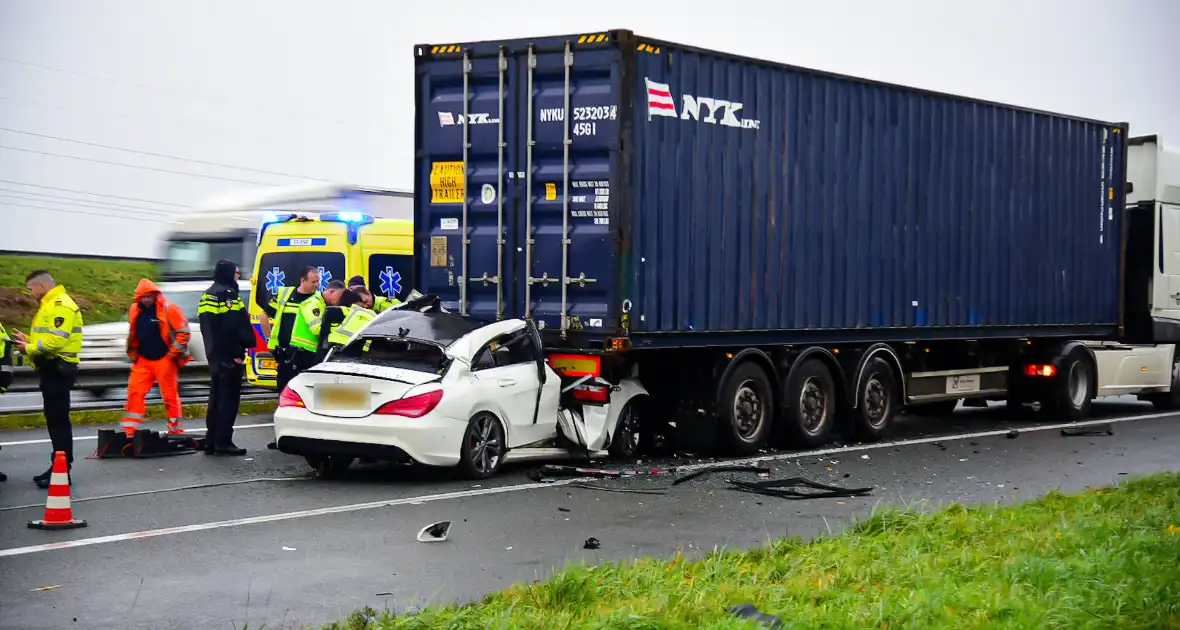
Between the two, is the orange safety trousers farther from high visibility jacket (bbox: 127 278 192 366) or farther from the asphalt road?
the asphalt road

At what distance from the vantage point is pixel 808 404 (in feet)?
49.9

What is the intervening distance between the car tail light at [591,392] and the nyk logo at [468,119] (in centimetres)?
265

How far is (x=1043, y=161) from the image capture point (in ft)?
61.8

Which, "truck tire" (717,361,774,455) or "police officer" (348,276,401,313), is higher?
"police officer" (348,276,401,313)

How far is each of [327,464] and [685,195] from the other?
408 centimetres

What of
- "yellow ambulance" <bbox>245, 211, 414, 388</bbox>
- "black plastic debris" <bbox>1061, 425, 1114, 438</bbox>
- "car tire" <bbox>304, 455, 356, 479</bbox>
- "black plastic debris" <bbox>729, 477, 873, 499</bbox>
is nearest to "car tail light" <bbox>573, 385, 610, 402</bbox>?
"black plastic debris" <bbox>729, 477, 873, 499</bbox>

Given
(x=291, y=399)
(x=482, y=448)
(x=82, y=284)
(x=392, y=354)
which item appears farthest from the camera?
(x=82, y=284)

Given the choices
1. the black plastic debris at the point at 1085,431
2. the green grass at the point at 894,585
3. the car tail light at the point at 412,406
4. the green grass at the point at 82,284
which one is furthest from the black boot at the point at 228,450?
the green grass at the point at 82,284

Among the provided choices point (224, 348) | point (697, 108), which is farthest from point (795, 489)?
point (224, 348)

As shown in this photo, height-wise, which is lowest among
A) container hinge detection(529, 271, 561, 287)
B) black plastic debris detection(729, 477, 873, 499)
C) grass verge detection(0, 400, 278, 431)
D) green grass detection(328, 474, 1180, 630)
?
black plastic debris detection(729, 477, 873, 499)

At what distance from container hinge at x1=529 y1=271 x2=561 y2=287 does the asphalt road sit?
1888 millimetres

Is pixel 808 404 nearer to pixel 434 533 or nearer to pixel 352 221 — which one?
pixel 352 221

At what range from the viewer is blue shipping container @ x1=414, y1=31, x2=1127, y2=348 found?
13.1 m

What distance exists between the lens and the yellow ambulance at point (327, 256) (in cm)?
1825
